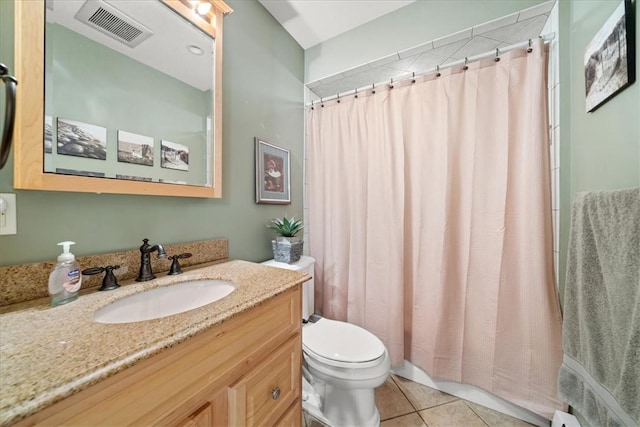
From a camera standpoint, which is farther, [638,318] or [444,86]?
[444,86]

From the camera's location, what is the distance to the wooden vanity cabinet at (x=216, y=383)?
1.33ft

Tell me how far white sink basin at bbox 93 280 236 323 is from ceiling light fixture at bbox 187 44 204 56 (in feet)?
3.54

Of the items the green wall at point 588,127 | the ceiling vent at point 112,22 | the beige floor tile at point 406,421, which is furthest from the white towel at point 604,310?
the ceiling vent at point 112,22

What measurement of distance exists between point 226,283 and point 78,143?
69cm

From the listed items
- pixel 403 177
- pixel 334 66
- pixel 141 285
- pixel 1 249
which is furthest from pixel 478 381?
pixel 334 66

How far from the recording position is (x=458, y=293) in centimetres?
137

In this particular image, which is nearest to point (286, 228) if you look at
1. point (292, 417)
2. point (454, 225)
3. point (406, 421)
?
point (292, 417)

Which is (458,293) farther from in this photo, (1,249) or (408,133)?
(1,249)

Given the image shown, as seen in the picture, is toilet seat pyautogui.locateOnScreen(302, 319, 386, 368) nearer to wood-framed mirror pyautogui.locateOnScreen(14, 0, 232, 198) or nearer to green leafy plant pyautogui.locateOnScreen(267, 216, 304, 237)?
green leafy plant pyautogui.locateOnScreen(267, 216, 304, 237)

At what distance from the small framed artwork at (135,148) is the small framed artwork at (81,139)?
5cm

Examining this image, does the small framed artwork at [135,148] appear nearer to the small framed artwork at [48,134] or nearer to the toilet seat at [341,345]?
the small framed artwork at [48,134]

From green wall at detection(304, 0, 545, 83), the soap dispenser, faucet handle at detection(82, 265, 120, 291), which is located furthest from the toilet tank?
green wall at detection(304, 0, 545, 83)

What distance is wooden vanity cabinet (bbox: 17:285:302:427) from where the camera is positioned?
405 millimetres

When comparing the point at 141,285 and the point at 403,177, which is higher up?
the point at 403,177
